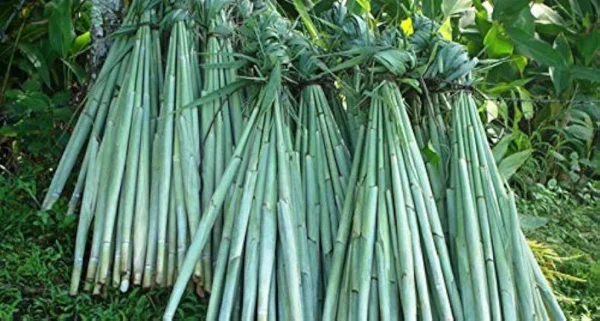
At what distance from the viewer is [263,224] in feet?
5.59

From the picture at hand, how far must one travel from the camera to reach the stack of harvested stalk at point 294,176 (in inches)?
65.2

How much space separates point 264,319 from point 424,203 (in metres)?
0.39

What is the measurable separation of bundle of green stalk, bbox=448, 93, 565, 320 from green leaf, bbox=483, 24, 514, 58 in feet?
2.11

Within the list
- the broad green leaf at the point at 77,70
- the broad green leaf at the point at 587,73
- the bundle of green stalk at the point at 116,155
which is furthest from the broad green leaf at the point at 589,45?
the broad green leaf at the point at 77,70

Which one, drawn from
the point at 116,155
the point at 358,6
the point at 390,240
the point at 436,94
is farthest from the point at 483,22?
the point at 116,155

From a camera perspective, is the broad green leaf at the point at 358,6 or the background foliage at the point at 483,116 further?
the broad green leaf at the point at 358,6

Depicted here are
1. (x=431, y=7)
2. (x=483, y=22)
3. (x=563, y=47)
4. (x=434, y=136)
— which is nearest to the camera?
(x=434, y=136)

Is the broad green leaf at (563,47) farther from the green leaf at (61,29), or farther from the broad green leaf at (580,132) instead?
the green leaf at (61,29)

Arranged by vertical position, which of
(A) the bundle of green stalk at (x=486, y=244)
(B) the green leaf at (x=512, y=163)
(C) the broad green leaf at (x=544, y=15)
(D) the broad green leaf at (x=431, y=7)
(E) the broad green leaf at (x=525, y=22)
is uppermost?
(C) the broad green leaf at (x=544, y=15)

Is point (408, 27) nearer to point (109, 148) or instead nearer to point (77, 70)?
point (109, 148)

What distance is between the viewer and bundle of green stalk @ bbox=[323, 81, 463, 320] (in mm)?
1617

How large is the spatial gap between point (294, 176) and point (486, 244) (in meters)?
0.41

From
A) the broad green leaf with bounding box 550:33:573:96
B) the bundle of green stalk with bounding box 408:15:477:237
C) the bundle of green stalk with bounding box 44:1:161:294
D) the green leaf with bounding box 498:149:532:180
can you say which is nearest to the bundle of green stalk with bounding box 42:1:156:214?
the bundle of green stalk with bounding box 44:1:161:294

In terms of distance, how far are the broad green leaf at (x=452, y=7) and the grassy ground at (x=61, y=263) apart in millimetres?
568
